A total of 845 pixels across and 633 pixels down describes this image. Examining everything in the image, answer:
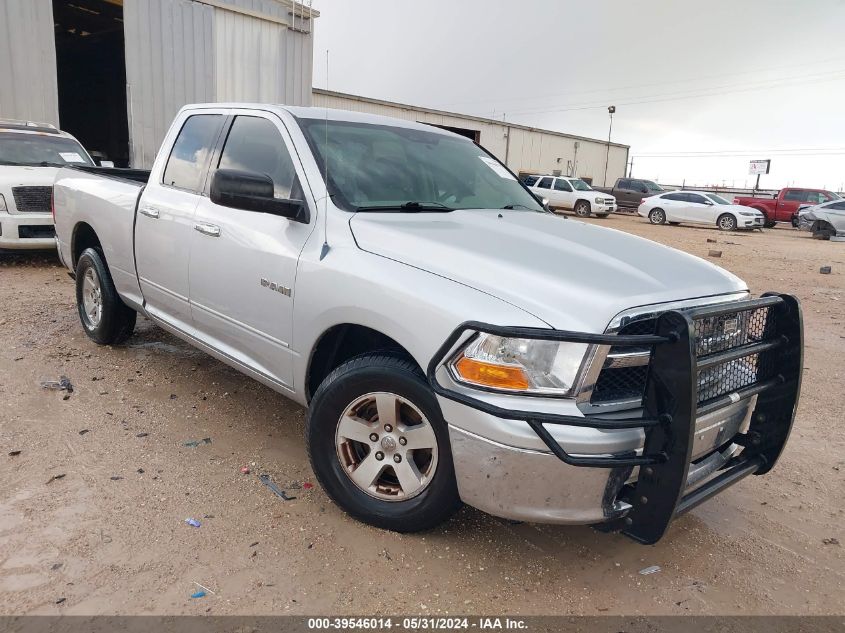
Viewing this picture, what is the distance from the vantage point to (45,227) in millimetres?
8469

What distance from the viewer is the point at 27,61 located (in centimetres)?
1253

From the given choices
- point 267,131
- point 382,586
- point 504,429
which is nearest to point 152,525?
point 382,586

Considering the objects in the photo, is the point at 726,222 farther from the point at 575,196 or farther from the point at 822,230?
the point at 575,196

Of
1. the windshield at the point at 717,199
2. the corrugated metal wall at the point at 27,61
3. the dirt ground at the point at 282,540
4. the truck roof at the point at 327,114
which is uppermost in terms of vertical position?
the corrugated metal wall at the point at 27,61

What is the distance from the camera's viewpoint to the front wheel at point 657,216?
1000 inches

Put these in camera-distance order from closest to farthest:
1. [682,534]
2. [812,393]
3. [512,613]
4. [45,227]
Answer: [512,613] < [682,534] < [812,393] < [45,227]

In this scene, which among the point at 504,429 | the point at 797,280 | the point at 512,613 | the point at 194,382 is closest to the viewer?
the point at 504,429

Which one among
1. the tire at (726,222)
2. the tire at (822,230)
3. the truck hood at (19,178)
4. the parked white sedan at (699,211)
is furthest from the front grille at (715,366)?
the tire at (726,222)

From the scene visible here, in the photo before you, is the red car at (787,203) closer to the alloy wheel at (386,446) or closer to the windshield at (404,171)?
the windshield at (404,171)

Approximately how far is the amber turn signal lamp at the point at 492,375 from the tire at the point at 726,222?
2427 cm

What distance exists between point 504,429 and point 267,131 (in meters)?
2.28

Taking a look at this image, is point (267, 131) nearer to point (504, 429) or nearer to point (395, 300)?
point (395, 300)

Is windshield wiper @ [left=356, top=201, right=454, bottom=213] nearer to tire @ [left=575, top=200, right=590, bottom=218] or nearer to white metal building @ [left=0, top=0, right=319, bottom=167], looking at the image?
white metal building @ [left=0, top=0, right=319, bottom=167]

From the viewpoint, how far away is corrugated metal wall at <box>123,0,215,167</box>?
1380 centimetres
